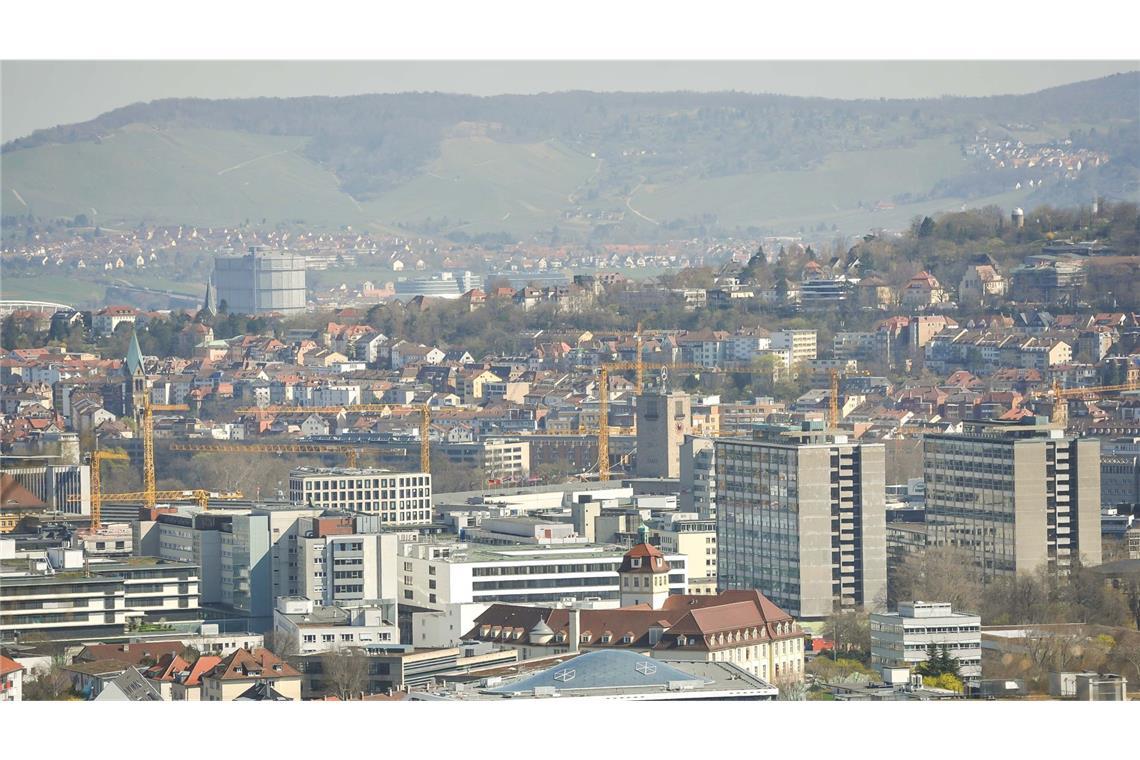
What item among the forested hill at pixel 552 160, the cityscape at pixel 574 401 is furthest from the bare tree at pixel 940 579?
the forested hill at pixel 552 160

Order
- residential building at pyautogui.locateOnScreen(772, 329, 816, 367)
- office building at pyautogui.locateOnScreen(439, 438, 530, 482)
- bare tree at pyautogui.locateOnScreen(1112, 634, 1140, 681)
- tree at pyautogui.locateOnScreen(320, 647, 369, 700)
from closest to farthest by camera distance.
Result: tree at pyautogui.locateOnScreen(320, 647, 369, 700) < bare tree at pyautogui.locateOnScreen(1112, 634, 1140, 681) < office building at pyautogui.locateOnScreen(439, 438, 530, 482) < residential building at pyautogui.locateOnScreen(772, 329, 816, 367)

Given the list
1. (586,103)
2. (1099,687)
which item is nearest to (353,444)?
(1099,687)

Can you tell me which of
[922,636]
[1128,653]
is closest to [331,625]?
[922,636]

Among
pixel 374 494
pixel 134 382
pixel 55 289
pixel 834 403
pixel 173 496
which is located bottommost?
pixel 173 496

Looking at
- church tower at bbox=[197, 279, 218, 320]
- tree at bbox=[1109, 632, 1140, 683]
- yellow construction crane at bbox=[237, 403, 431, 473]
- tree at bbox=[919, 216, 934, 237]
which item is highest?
tree at bbox=[919, 216, 934, 237]

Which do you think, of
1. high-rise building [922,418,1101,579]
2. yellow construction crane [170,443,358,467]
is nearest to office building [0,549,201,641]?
high-rise building [922,418,1101,579]

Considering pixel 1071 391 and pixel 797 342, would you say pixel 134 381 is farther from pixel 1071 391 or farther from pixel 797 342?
pixel 1071 391

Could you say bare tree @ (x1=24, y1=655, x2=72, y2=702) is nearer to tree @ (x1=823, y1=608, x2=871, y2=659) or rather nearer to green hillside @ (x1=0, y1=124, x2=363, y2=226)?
tree @ (x1=823, y1=608, x2=871, y2=659)
